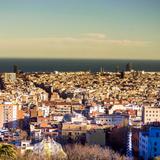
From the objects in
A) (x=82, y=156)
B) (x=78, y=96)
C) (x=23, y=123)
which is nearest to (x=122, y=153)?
(x=82, y=156)

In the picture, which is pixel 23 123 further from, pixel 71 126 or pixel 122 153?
pixel 122 153

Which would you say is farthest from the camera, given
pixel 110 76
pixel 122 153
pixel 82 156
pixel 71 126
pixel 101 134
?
pixel 110 76

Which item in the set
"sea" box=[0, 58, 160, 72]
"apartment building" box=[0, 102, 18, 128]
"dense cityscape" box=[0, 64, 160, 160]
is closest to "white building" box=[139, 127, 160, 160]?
"dense cityscape" box=[0, 64, 160, 160]

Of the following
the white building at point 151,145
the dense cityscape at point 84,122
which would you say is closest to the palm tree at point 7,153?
the dense cityscape at point 84,122

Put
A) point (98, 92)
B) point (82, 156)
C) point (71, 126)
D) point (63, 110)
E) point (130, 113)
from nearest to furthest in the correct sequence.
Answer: point (82, 156) < point (71, 126) < point (130, 113) < point (63, 110) < point (98, 92)

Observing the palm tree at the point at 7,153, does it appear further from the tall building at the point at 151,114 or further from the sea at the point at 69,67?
the sea at the point at 69,67

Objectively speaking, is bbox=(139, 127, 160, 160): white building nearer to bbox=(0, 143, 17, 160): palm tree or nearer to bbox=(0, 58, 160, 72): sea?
bbox=(0, 143, 17, 160): palm tree

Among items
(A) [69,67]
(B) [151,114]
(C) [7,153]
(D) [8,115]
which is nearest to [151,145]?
(C) [7,153]

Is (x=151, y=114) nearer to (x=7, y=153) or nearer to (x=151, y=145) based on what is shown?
(x=151, y=145)
